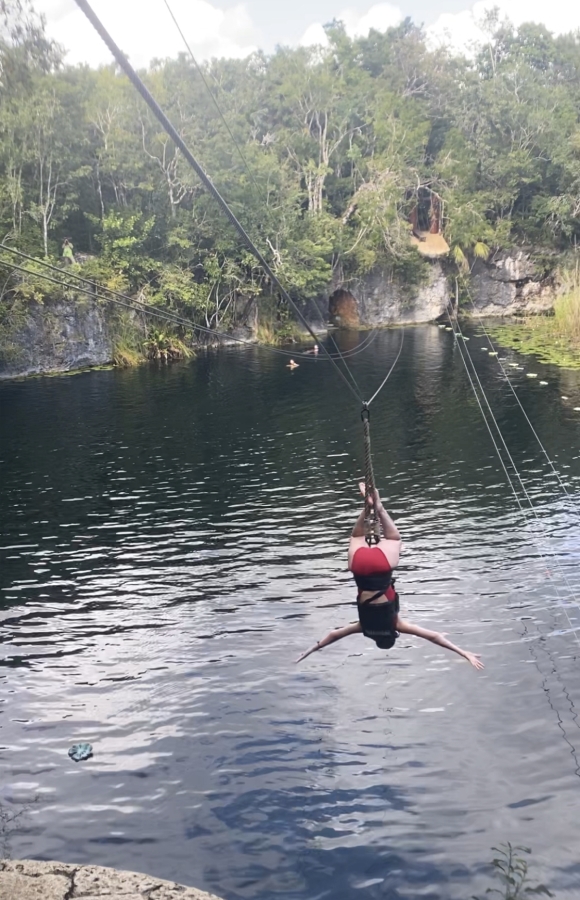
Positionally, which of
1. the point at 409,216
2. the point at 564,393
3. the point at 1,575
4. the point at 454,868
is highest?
the point at 409,216

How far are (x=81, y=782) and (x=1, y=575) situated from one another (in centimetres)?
693

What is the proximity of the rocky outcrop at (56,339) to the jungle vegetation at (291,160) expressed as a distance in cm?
142

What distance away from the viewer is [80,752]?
9.24 meters

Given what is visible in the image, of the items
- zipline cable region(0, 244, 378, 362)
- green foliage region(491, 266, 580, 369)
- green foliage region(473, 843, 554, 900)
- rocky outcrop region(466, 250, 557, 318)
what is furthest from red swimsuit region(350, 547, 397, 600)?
rocky outcrop region(466, 250, 557, 318)

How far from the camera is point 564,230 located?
53.8m

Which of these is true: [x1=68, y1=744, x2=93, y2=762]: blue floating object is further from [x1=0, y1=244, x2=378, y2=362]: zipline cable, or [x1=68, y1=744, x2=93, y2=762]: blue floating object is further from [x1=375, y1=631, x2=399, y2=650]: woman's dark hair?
[x1=0, y1=244, x2=378, y2=362]: zipline cable

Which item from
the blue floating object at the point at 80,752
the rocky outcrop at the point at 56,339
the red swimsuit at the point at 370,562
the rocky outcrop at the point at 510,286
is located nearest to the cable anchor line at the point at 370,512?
the red swimsuit at the point at 370,562

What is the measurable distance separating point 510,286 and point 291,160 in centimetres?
1892

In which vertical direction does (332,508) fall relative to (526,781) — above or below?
above

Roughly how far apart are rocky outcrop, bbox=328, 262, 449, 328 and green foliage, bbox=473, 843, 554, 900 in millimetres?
47479

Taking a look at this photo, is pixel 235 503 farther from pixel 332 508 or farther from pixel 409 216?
pixel 409 216

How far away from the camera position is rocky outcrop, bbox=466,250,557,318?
55188 mm

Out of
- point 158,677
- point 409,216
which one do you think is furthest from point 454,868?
point 409,216

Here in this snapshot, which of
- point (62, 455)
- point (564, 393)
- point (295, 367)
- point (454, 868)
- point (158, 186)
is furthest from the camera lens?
point (158, 186)
